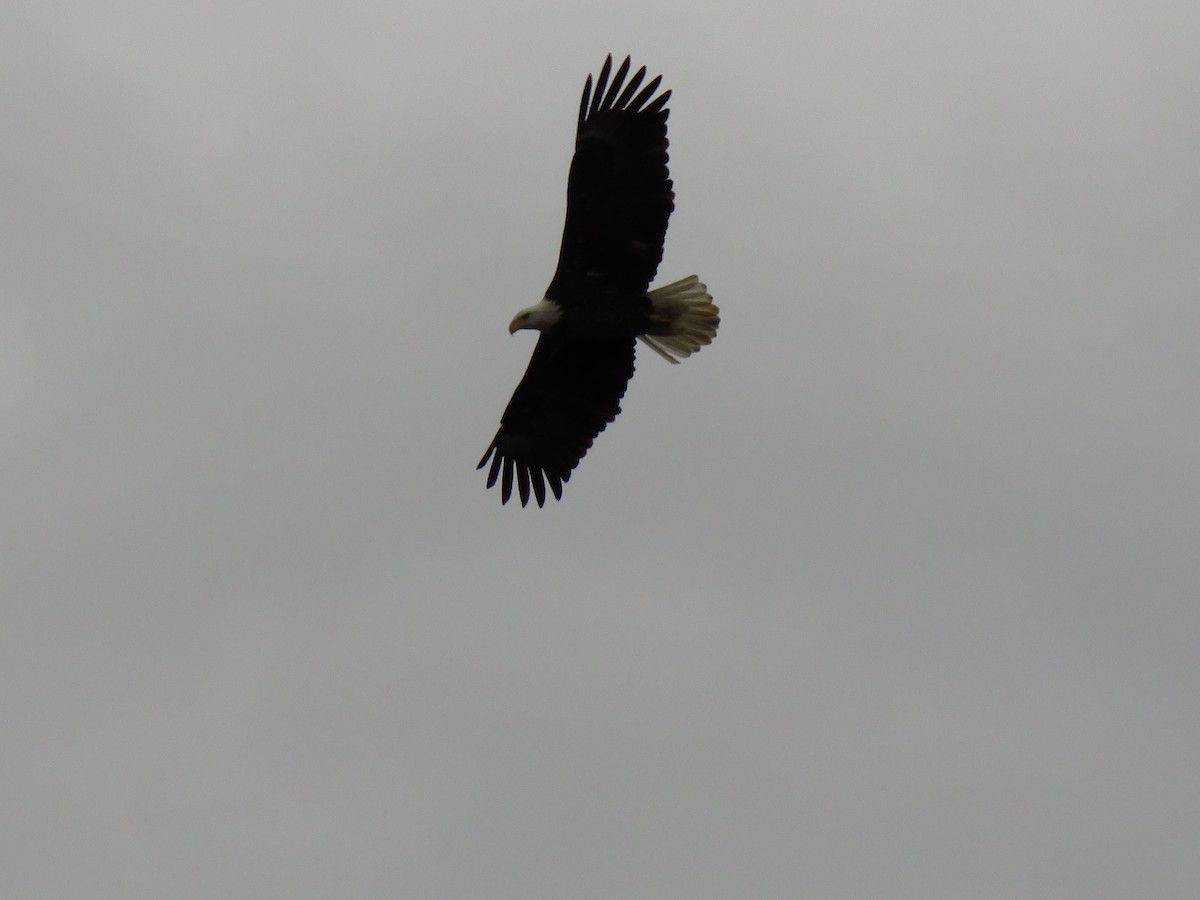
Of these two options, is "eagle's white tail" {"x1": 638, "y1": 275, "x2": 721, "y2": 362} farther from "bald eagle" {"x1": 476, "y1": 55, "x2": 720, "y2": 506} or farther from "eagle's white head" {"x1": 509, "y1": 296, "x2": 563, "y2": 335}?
"eagle's white head" {"x1": 509, "y1": 296, "x2": 563, "y2": 335}

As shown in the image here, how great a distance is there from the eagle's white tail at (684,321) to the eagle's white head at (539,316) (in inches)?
33.1

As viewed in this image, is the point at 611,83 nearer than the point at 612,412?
Yes

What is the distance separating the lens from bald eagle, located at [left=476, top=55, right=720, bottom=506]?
Result: 51.5 ft

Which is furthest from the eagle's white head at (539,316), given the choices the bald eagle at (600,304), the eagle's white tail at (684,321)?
the eagle's white tail at (684,321)

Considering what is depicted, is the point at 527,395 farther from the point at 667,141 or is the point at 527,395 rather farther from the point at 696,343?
the point at 667,141

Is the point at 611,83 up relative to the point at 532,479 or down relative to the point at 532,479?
up

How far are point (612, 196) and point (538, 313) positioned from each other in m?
1.25

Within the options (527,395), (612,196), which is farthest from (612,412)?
(612,196)

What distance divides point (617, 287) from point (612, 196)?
804 millimetres

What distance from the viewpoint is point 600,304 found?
53.5 feet

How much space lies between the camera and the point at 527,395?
17250mm

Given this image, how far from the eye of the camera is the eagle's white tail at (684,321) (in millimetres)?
16734

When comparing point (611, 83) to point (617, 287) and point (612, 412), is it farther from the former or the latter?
point (612, 412)

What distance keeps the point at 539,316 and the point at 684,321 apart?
122cm
